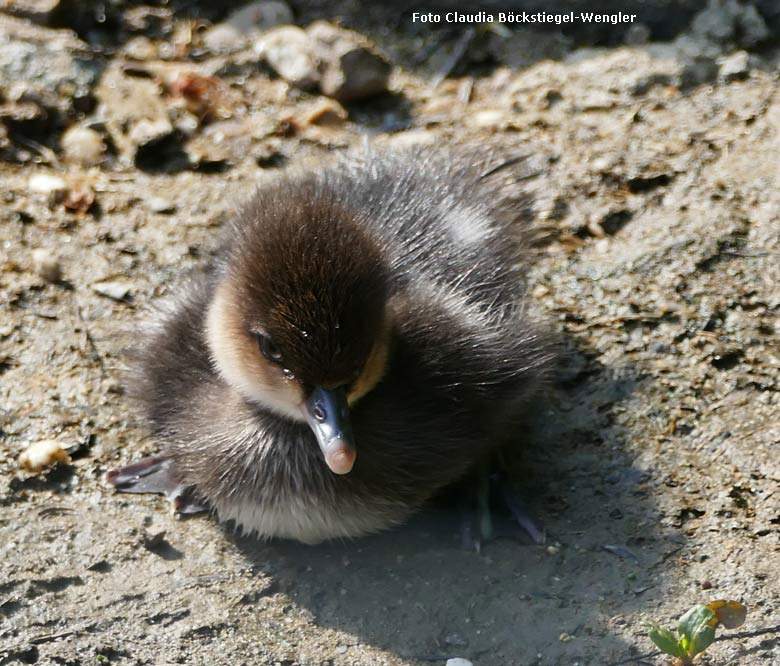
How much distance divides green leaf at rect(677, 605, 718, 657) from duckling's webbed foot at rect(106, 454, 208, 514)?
1.63m

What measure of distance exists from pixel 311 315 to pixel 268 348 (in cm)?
24

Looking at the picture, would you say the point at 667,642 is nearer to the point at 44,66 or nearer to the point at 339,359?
the point at 339,359

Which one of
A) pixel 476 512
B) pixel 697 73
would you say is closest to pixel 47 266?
pixel 476 512

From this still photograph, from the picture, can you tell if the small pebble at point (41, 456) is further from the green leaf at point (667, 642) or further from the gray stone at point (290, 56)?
the gray stone at point (290, 56)

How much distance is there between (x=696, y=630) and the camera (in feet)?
9.77

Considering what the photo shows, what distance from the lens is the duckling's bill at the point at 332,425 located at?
327cm

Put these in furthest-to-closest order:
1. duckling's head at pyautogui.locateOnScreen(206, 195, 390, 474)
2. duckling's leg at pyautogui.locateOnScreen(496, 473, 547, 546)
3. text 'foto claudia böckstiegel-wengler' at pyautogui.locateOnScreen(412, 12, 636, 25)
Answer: text 'foto claudia böckstiegel-wengler' at pyautogui.locateOnScreen(412, 12, 636, 25), duckling's leg at pyautogui.locateOnScreen(496, 473, 547, 546), duckling's head at pyautogui.locateOnScreen(206, 195, 390, 474)

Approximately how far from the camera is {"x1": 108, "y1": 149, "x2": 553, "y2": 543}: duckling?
332cm

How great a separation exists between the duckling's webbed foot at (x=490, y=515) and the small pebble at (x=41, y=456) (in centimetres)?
136

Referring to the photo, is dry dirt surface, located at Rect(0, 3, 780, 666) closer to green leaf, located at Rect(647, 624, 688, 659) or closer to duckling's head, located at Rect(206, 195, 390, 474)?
green leaf, located at Rect(647, 624, 688, 659)

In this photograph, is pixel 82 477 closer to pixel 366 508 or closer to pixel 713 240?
pixel 366 508

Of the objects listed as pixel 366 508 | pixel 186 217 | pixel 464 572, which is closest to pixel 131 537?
pixel 366 508

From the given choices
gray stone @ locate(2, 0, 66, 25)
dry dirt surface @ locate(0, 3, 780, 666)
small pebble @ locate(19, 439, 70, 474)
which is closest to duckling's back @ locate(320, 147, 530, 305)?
dry dirt surface @ locate(0, 3, 780, 666)

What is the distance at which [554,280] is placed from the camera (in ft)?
15.7
